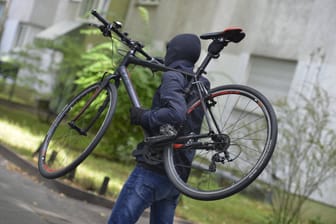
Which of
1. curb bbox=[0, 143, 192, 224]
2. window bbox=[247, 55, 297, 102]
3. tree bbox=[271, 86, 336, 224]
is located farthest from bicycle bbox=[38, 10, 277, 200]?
window bbox=[247, 55, 297, 102]

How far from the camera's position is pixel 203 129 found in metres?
4.74

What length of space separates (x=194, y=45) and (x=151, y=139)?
79 centimetres

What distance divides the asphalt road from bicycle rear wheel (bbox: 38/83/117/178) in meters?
1.40

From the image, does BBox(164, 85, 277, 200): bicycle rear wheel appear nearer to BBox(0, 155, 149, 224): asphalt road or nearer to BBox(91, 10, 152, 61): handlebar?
BBox(91, 10, 152, 61): handlebar

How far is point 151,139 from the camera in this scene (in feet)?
13.9

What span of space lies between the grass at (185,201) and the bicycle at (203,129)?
4.26 meters

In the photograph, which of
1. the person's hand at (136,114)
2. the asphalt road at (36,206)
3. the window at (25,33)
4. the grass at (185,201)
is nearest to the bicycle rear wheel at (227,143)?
the person's hand at (136,114)

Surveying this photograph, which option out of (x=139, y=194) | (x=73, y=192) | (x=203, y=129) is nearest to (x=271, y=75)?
(x=73, y=192)

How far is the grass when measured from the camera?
9.59m

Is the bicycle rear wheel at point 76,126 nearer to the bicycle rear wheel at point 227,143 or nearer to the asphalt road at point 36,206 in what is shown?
the bicycle rear wheel at point 227,143

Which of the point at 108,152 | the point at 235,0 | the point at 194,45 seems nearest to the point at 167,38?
the point at 235,0

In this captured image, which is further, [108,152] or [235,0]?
[235,0]

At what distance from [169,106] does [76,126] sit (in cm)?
114

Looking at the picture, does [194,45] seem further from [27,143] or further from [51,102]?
[51,102]
